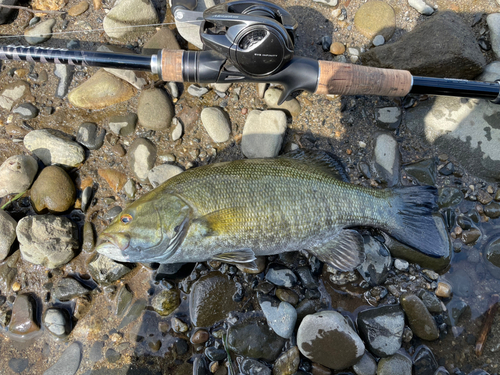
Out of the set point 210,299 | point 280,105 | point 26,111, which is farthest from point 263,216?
point 26,111

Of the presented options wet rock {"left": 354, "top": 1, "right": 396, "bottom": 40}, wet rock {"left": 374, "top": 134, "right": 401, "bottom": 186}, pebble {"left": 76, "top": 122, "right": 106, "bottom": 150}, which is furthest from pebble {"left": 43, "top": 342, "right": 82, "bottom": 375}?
wet rock {"left": 354, "top": 1, "right": 396, "bottom": 40}

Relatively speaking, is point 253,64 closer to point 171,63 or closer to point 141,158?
point 171,63

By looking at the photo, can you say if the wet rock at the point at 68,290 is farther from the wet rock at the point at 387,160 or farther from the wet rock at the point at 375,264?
the wet rock at the point at 387,160

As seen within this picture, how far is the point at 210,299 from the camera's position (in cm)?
329

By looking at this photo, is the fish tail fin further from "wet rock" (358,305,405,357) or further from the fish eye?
the fish eye

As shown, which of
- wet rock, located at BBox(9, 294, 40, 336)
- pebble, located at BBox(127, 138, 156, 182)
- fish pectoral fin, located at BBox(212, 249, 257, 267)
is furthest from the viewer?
pebble, located at BBox(127, 138, 156, 182)

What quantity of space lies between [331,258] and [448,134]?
2090 mm

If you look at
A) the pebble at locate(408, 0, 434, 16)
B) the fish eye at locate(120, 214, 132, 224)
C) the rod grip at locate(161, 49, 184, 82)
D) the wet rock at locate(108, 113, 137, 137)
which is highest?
the pebble at locate(408, 0, 434, 16)

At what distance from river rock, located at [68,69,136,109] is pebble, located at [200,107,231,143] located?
3.29ft

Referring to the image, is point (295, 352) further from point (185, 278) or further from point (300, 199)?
point (300, 199)

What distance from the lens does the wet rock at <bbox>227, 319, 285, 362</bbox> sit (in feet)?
10.5

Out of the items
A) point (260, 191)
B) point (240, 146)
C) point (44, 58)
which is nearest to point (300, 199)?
point (260, 191)

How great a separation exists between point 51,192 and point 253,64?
2.64m

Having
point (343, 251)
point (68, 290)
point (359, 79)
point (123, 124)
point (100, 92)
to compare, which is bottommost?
point (68, 290)
